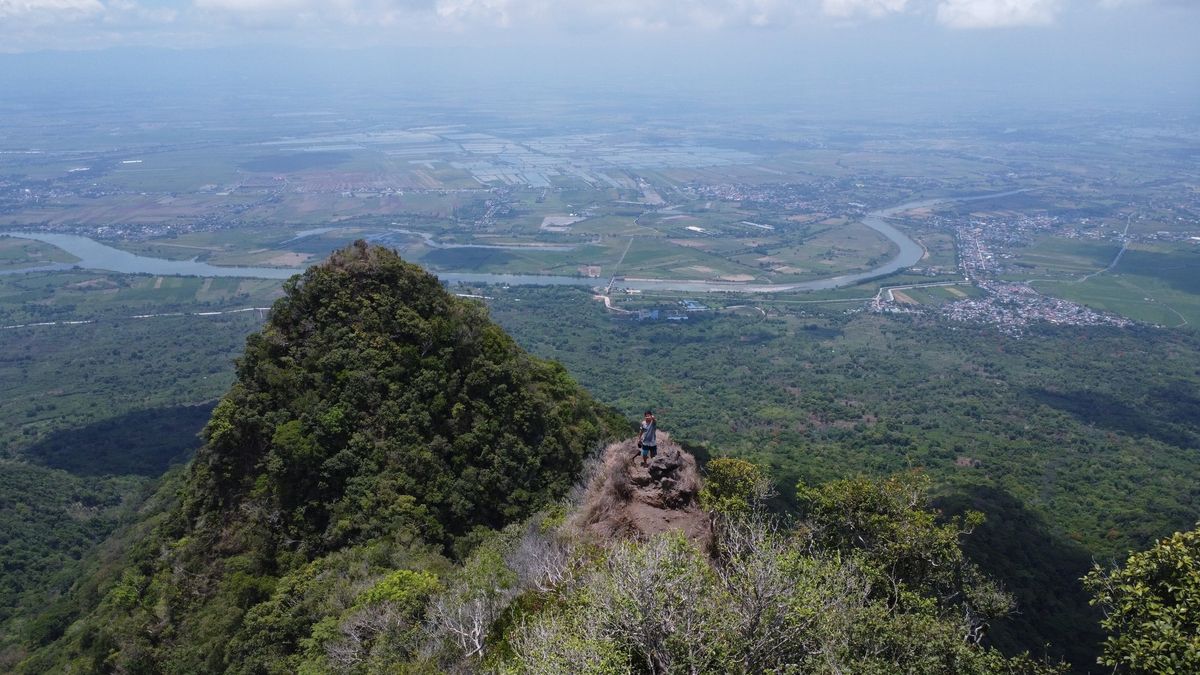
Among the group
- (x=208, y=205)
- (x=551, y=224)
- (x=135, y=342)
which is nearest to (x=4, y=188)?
(x=208, y=205)

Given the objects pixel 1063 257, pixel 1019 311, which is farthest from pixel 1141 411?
pixel 1063 257

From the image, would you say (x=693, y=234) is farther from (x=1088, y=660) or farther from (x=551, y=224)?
(x=1088, y=660)

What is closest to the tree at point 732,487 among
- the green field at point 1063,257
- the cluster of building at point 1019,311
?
the cluster of building at point 1019,311

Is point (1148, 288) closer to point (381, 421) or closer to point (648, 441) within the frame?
point (648, 441)

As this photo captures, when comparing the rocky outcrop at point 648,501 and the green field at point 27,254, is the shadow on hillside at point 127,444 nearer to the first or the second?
the rocky outcrop at point 648,501

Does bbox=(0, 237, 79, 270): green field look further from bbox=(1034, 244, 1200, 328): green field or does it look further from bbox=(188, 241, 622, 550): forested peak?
bbox=(1034, 244, 1200, 328): green field
